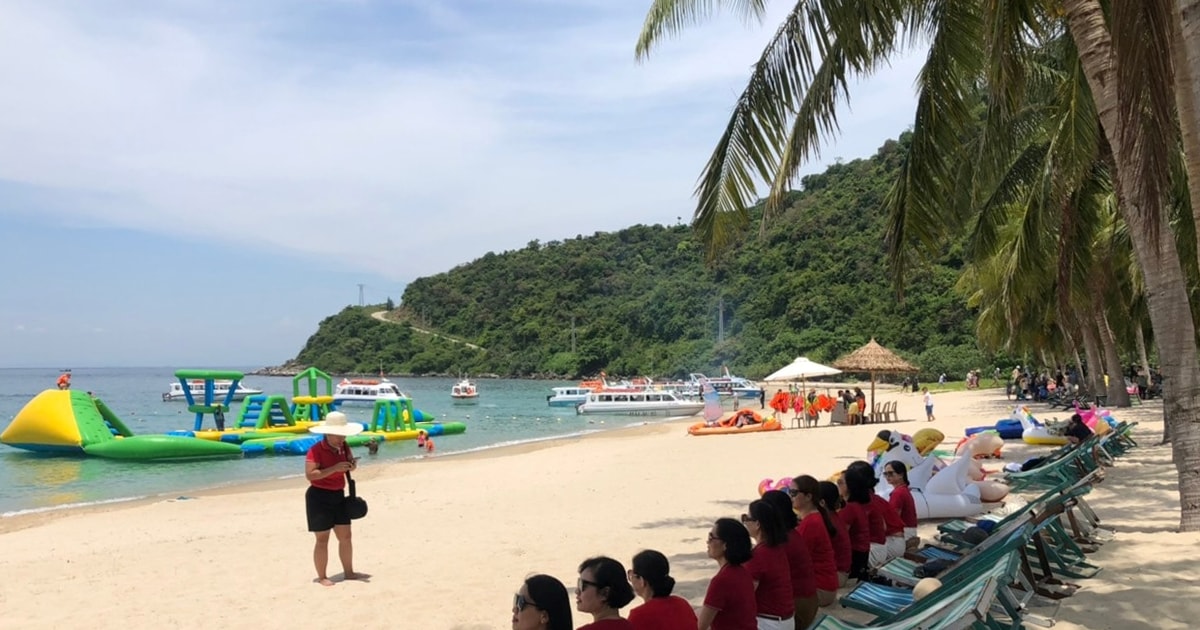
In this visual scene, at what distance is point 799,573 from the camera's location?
438cm

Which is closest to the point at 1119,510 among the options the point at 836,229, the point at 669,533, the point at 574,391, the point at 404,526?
the point at 669,533

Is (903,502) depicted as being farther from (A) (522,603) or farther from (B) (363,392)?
(B) (363,392)

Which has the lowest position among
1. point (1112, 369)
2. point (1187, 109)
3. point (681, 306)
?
point (1112, 369)

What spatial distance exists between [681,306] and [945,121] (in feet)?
258

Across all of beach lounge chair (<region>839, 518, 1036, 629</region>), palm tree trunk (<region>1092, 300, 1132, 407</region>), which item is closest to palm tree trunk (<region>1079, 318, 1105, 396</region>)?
palm tree trunk (<region>1092, 300, 1132, 407</region>)

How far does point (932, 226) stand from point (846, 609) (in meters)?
4.14

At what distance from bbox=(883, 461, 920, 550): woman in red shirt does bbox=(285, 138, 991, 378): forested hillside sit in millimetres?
2786

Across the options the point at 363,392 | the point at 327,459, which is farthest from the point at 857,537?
the point at 363,392

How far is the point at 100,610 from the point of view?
6395 mm

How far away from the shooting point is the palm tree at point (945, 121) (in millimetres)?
6215

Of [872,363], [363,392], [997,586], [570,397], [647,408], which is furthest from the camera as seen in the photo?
[570,397]

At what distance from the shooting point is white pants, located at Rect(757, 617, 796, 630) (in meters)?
3.99

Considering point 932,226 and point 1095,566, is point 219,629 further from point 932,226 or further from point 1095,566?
point 932,226

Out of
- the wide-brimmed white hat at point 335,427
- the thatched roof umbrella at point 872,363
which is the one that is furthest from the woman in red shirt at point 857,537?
the thatched roof umbrella at point 872,363
